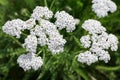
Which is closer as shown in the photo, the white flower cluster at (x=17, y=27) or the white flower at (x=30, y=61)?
the white flower at (x=30, y=61)

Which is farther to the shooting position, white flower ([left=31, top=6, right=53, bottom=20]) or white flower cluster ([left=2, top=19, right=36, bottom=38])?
white flower ([left=31, top=6, right=53, bottom=20])

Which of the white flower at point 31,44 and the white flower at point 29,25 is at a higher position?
the white flower at point 29,25

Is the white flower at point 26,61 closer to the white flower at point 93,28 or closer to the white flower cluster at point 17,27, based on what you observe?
Answer: the white flower cluster at point 17,27

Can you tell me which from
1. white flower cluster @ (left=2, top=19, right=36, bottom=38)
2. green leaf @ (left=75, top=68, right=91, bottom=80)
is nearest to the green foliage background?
green leaf @ (left=75, top=68, right=91, bottom=80)

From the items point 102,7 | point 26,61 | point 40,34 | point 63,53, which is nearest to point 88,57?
point 63,53

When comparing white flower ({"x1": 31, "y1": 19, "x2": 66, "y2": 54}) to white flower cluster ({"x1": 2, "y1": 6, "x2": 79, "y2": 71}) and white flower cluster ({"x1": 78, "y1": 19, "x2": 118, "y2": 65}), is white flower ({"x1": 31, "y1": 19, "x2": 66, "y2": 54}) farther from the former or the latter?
white flower cluster ({"x1": 78, "y1": 19, "x2": 118, "y2": 65})

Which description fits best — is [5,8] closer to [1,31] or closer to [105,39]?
[1,31]

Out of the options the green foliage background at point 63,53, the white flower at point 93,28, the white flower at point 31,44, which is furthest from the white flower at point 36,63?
the white flower at point 93,28
